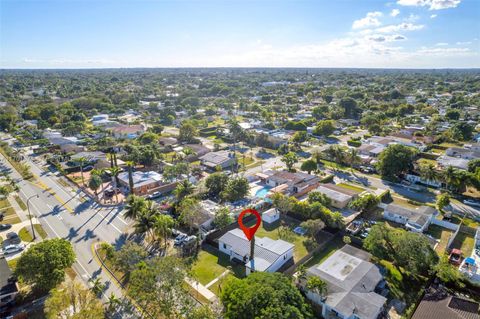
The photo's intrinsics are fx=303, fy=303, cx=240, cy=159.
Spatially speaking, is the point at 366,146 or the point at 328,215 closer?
the point at 328,215

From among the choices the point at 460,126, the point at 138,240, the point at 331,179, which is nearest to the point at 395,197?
the point at 331,179

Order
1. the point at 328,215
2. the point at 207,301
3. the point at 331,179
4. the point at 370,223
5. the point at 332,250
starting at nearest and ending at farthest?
1. the point at 207,301
2. the point at 332,250
3. the point at 328,215
4. the point at 370,223
5. the point at 331,179

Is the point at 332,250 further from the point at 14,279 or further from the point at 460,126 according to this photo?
the point at 460,126

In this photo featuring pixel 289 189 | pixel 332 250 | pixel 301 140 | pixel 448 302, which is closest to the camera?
pixel 448 302

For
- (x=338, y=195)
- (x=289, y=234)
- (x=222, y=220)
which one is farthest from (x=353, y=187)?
(x=222, y=220)

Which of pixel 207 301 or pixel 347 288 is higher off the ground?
pixel 347 288

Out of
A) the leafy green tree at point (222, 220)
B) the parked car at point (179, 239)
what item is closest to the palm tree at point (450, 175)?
the leafy green tree at point (222, 220)

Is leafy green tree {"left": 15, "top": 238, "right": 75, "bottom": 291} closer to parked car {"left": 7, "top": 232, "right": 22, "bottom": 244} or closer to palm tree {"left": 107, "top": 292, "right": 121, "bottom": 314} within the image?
palm tree {"left": 107, "top": 292, "right": 121, "bottom": 314}

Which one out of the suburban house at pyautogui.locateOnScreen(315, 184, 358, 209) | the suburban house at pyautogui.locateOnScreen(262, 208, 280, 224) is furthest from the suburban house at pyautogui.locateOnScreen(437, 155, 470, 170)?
the suburban house at pyautogui.locateOnScreen(262, 208, 280, 224)
